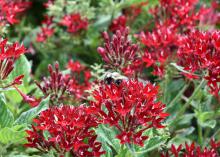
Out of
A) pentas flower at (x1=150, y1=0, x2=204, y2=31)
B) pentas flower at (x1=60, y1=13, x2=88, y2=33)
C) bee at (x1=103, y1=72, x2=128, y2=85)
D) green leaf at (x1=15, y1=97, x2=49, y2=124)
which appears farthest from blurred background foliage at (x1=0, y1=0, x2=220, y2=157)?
bee at (x1=103, y1=72, x2=128, y2=85)

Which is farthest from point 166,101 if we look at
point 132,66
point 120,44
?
point 120,44

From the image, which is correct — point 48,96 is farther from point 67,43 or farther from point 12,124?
point 67,43

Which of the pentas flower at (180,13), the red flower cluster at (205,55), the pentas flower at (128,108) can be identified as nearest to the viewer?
the pentas flower at (128,108)

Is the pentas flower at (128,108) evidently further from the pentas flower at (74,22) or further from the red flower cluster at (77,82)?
the pentas flower at (74,22)

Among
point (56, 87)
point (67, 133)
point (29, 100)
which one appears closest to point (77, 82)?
point (56, 87)

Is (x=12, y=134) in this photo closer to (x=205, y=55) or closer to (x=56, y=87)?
(x=56, y=87)

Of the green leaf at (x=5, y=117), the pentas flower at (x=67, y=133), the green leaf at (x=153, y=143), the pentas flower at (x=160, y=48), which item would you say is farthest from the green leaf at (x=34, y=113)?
the pentas flower at (x=160, y=48)
